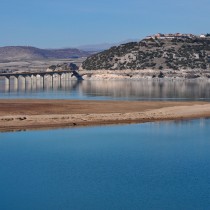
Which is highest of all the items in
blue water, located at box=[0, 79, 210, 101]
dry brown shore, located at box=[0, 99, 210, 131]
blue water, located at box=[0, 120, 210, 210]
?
blue water, located at box=[0, 79, 210, 101]

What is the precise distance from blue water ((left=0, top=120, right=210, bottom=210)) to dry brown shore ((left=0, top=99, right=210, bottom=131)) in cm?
541

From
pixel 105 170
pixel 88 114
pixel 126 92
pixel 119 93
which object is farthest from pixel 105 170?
pixel 126 92

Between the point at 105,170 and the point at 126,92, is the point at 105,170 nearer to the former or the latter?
the point at 105,170

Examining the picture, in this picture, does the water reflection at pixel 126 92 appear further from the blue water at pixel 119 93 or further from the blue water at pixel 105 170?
the blue water at pixel 105 170

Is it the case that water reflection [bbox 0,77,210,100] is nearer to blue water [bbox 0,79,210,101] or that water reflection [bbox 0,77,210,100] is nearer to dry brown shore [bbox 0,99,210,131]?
blue water [bbox 0,79,210,101]

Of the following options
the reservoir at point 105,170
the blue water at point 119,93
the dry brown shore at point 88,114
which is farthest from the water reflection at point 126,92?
the reservoir at point 105,170

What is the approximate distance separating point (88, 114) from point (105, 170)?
2944 cm

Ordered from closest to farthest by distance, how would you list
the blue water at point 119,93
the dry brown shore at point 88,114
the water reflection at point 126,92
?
the dry brown shore at point 88,114 < the blue water at point 119,93 < the water reflection at point 126,92

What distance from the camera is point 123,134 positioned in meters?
52.2

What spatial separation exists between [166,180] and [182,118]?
3231cm

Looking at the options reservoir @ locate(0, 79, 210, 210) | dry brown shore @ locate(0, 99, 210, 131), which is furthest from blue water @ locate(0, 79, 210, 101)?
reservoir @ locate(0, 79, 210, 210)

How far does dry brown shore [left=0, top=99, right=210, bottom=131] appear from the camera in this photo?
5866cm

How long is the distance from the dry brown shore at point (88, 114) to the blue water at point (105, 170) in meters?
5.41

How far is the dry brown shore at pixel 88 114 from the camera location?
192ft
